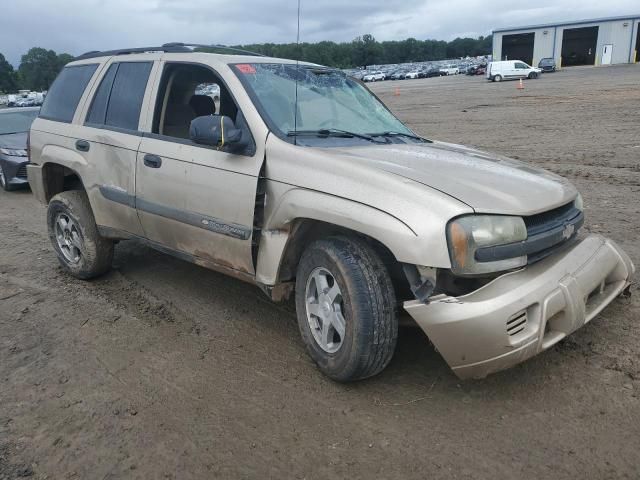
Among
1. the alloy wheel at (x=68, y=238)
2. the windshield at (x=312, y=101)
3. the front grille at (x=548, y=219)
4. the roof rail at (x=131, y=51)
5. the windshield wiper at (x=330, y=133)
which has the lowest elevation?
the alloy wheel at (x=68, y=238)

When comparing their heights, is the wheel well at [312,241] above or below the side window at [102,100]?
below

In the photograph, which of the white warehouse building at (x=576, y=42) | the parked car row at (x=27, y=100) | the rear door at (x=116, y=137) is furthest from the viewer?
the white warehouse building at (x=576, y=42)

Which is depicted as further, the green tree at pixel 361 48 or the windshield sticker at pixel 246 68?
the green tree at pixel 361 48

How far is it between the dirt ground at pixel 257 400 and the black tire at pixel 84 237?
8.4 inches

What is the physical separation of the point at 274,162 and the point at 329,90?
111cm

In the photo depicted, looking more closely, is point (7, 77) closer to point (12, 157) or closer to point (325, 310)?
point (12, 157)

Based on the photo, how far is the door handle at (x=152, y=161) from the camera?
160 inches

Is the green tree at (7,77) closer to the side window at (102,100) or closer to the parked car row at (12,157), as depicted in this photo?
the parked car row at (12,157)

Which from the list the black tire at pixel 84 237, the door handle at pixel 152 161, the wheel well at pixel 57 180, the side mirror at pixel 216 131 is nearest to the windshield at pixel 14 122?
the wheel well at pixel 57 180

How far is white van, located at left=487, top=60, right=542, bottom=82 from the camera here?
144ft

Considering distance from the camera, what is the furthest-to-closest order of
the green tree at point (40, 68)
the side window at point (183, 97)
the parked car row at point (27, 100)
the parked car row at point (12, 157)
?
the parked car row at point (27, 100), the green tree at point (40, 68), the parked car row at point (12, 157), the side window at point (183, 97)

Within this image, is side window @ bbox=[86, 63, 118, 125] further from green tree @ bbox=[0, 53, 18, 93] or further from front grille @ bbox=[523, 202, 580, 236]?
green tree @ bbox=[0, 53, 18, 93]

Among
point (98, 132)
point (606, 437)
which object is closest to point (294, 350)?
point (606, 437)

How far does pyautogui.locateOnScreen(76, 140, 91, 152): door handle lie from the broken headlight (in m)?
3.35
